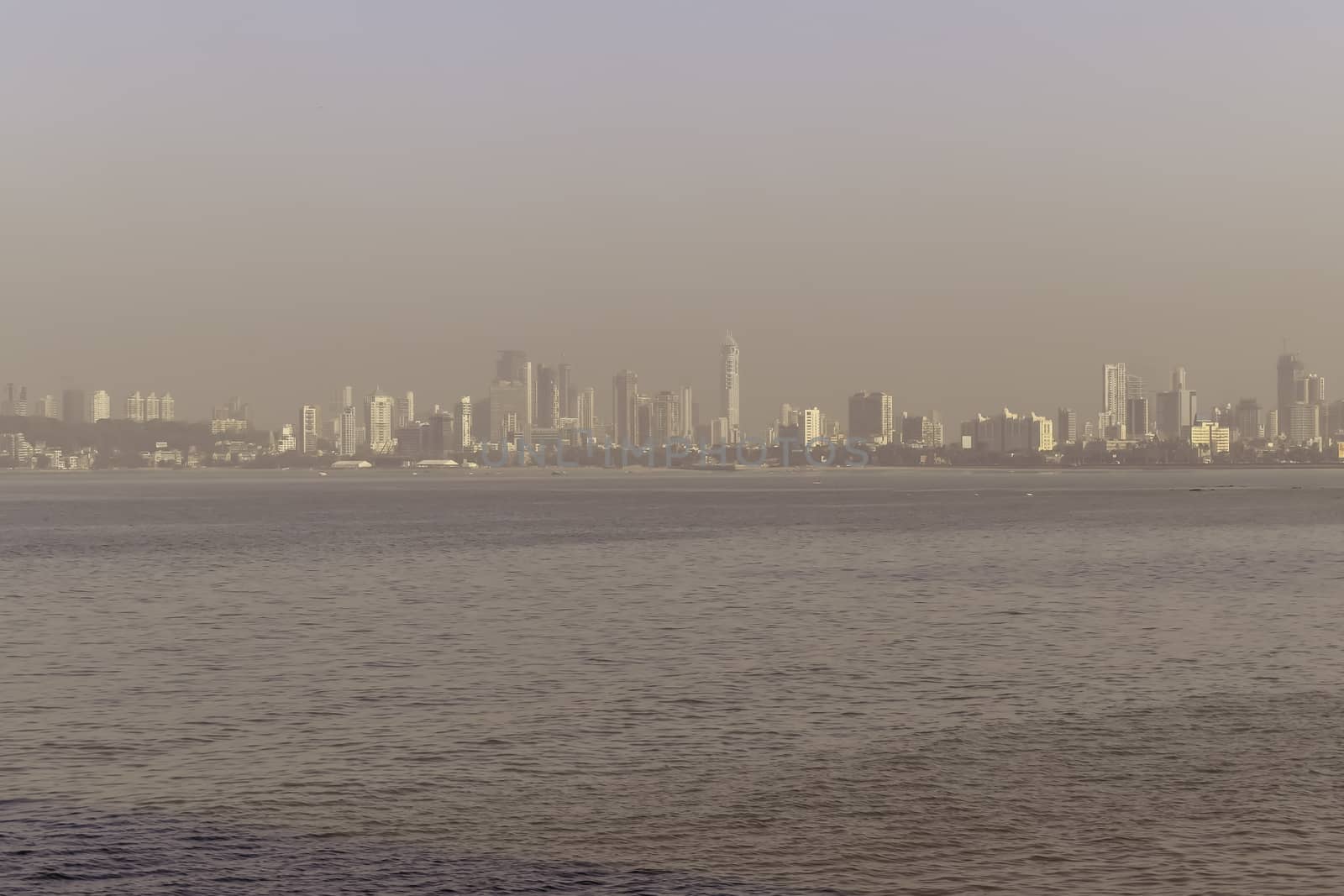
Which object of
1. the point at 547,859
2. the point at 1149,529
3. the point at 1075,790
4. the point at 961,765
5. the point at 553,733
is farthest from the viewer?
the point at 1149,529

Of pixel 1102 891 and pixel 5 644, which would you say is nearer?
pixel 1102 891

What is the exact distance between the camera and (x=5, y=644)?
5441 cm

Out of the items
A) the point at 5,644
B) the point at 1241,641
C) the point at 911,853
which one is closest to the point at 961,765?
the point at 911,853

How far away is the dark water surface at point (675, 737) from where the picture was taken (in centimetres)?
2377

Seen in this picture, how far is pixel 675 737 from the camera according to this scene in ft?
114

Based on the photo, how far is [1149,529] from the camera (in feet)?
470

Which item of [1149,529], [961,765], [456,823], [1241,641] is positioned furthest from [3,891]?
[1149,529]

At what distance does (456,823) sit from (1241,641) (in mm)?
35443

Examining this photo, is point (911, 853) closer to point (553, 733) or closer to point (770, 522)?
point (553, 733)

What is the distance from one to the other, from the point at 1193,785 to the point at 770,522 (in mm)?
134809

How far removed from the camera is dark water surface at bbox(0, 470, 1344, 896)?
936 inches

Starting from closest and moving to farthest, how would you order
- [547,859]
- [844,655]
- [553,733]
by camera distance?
[547,859]
[553,733]
[844,655]

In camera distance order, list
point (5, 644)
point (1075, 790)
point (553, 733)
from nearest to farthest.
Result: point (1075, 790), point (553, 733), point (5, 644)

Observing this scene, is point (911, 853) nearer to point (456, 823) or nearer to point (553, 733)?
point (456, 823)
